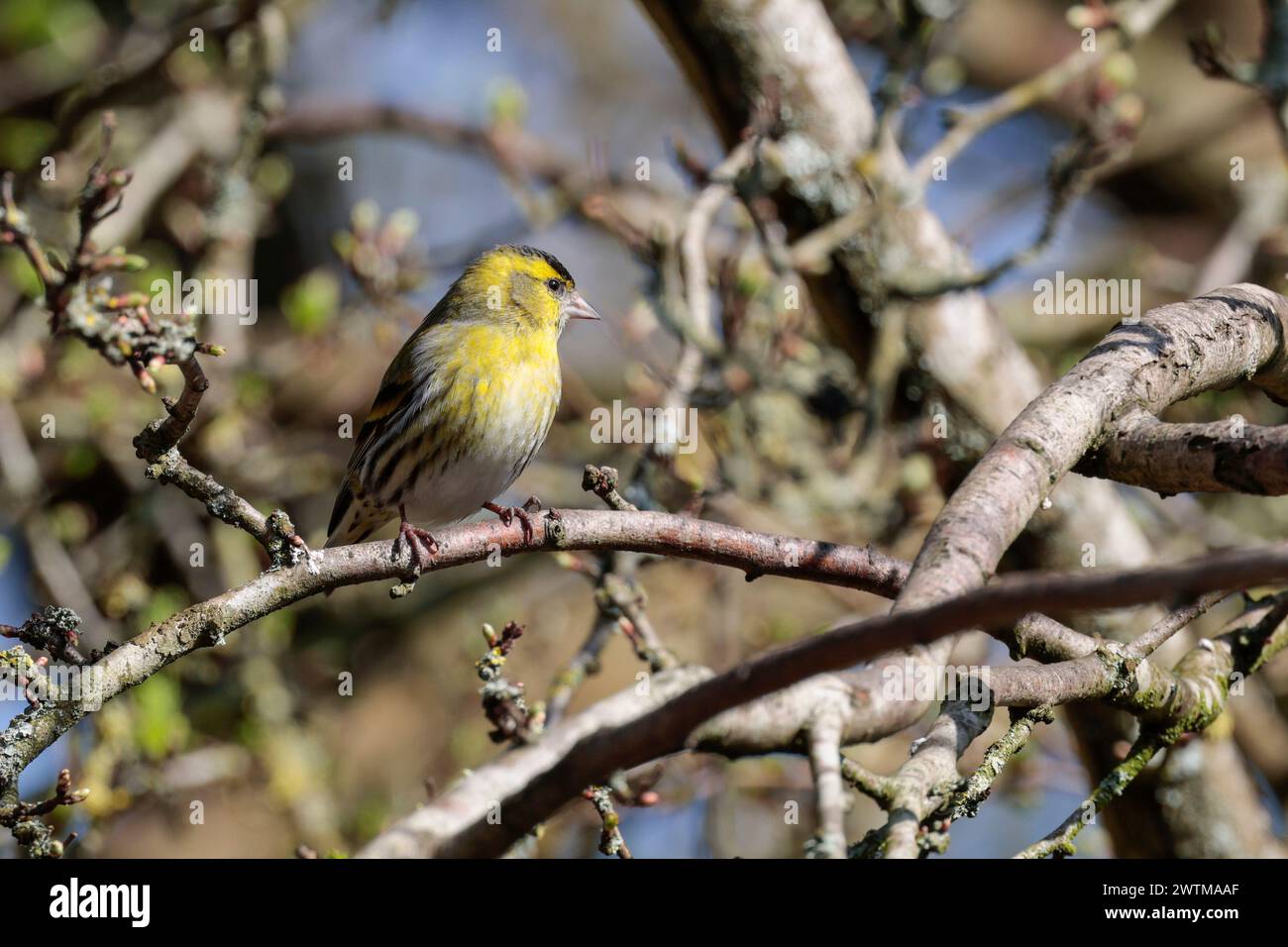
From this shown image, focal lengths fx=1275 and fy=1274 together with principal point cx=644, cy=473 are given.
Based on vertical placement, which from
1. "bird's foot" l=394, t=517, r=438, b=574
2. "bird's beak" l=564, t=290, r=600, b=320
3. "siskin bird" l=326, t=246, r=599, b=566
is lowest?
"bird's foot" l=394, t=517, r=438, b=574

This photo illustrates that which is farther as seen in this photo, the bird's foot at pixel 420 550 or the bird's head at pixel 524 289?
the bird's head at pixel 524 289

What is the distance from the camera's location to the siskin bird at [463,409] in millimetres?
4082

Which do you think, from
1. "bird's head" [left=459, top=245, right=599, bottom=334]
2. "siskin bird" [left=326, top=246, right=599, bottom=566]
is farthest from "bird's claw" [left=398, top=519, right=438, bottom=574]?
"bird's head" [left=459, top=245, right=599, bottom=334]

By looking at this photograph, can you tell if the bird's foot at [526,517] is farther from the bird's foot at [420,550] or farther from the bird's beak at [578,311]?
the bird's beak at [578,311]

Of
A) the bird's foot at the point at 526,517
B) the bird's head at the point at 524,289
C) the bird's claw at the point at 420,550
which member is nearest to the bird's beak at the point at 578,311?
the bird's head at the point at 524,289

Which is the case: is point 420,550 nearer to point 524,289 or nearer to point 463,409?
point 463,409

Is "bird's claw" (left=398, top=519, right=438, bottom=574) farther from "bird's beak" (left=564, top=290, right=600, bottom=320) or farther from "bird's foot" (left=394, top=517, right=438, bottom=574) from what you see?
"bird's beak" (left=564, top=290, right=600, bottom=320)

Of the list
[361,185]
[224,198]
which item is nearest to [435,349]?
[224,198]

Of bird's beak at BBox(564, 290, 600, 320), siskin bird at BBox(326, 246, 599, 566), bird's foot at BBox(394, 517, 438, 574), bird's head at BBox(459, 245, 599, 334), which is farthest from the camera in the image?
bird's beak at BBox(564, 290, 600, 320)

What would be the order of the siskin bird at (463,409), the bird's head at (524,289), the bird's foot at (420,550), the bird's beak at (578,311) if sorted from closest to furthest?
the bird's foot at (420,550) → the siskin bird at (463,409) → the bird's head at (524,289) → the bird's beak at (578,311)

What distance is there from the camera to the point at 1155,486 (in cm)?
235

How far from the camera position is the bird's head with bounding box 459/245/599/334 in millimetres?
4395

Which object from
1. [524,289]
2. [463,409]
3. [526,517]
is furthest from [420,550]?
[524,289]

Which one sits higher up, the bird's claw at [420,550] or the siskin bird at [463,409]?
the siskin bird at [463,409]
